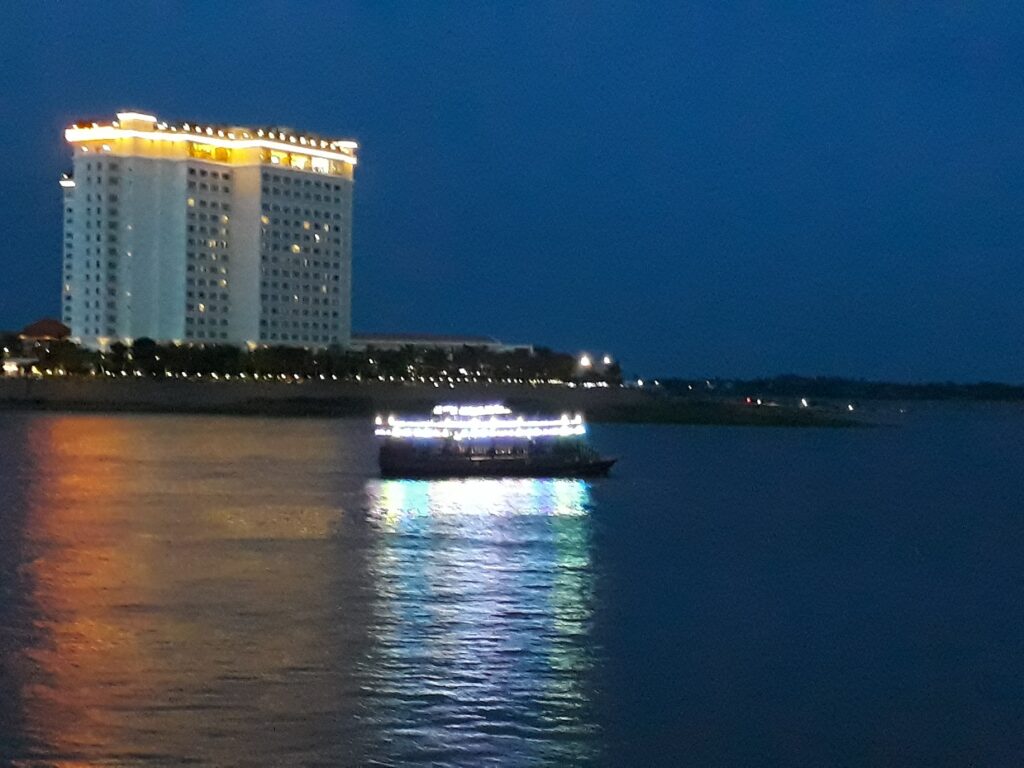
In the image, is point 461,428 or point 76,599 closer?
point 76,599

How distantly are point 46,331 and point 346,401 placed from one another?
27.4 m

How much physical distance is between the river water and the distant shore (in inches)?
2206

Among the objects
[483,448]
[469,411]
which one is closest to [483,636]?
[483,448]

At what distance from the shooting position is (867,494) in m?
45.2

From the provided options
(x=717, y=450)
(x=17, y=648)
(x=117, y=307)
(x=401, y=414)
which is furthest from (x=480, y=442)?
(x=117, y=307)

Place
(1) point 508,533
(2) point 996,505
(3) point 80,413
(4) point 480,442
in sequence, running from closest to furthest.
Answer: (1) point 508,533 < (2) point 996,505 < (4) point 480,442 < (3) point 80,413

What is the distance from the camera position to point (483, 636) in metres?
17.8

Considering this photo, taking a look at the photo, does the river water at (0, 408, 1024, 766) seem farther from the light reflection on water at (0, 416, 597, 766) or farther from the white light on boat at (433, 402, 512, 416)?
the white light on boat at (433, 402, 512, 416)

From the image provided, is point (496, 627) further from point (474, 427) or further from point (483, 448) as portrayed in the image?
point (474, 427)

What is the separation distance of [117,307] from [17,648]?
97.3 m

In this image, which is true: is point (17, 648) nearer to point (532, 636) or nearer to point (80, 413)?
point (532, 636)

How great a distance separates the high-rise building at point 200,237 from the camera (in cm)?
11050

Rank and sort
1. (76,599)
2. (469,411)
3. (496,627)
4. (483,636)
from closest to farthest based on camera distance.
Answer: (483,636), (496,627), (76,599), (469,411)

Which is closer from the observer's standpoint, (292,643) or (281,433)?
(292,643)
